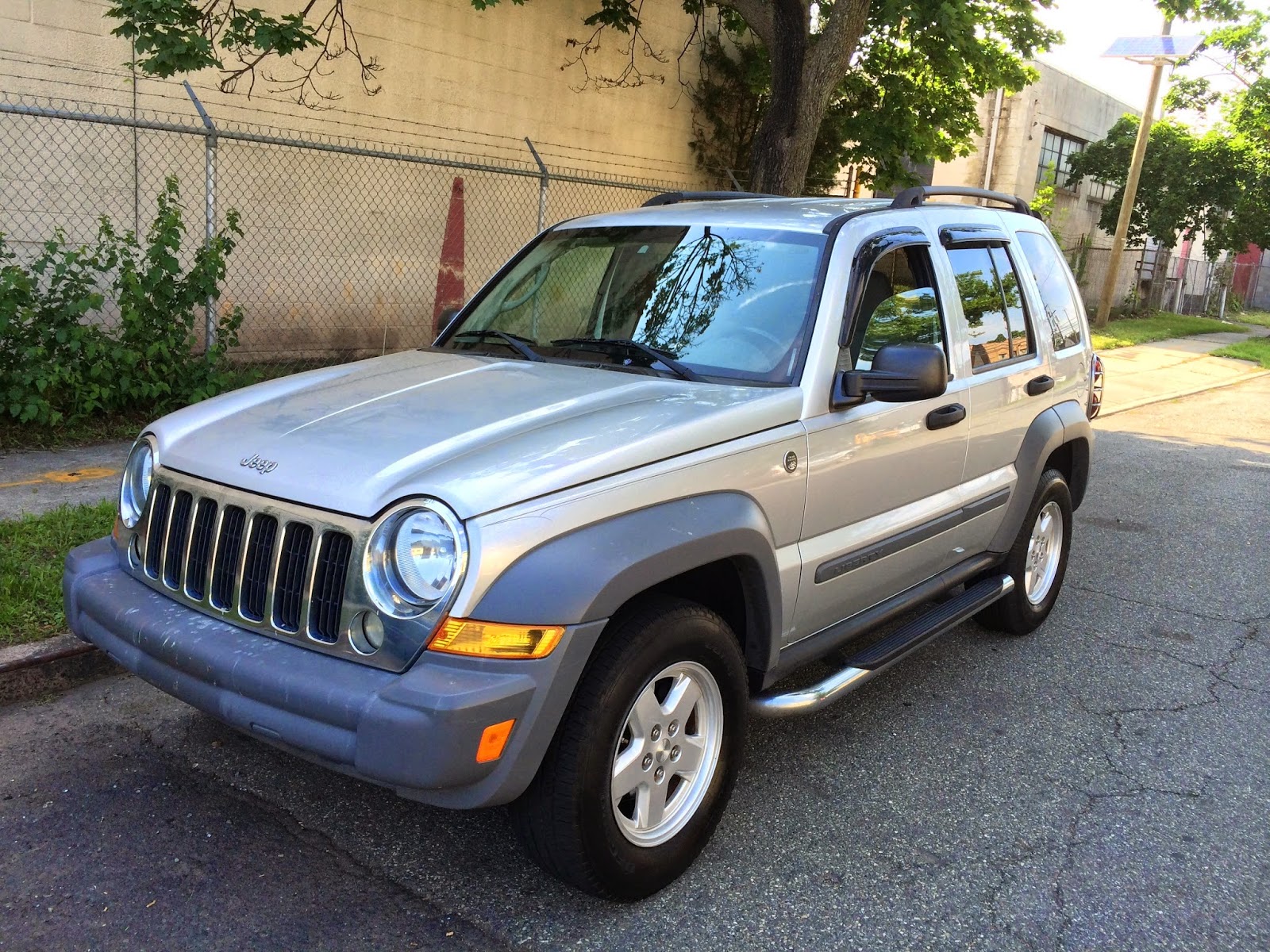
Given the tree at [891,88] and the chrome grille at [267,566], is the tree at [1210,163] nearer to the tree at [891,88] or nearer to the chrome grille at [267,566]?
the tree at [891,88]

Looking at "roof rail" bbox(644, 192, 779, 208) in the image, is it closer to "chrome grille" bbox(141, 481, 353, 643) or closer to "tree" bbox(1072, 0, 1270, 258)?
"chrome grille" bbox(141, 481, 353, 643)

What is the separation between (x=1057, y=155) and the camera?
94.2 feet

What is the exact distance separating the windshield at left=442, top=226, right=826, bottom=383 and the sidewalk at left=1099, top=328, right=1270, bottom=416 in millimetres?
10226

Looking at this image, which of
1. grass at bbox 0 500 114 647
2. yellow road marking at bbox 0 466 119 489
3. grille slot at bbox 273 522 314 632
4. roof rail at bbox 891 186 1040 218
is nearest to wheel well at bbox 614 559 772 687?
grille slot at bbox 273 522 314 632

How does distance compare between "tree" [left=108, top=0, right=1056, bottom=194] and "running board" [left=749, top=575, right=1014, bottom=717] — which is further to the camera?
"tree" [left=108, top=0, right=1056, bottom=194]

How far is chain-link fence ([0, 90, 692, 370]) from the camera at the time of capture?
848 cm

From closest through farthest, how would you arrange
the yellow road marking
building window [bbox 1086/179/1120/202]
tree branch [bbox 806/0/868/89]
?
1. the yellow road marking
2. tree branch [bbox 806/0/868/89]
3. building window [bbox 1086/179/1120/202]

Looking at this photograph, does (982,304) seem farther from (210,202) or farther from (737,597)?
(210,202)

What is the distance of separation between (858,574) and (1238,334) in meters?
27.5

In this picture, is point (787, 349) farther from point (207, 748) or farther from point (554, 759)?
point (207, 748)

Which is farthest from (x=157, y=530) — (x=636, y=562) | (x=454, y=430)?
(x=636, y=562)

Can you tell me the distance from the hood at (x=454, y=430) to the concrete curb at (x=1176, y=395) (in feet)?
31.5

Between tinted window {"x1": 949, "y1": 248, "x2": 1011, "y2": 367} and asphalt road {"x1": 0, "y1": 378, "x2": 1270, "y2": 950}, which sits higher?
tinted window {"x1": 949, "y1": 248, "x2": 1011, "y2": 367}

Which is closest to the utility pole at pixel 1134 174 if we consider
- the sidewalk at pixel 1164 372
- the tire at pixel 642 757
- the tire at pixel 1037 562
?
the sidewalk at pixel 1164 372
